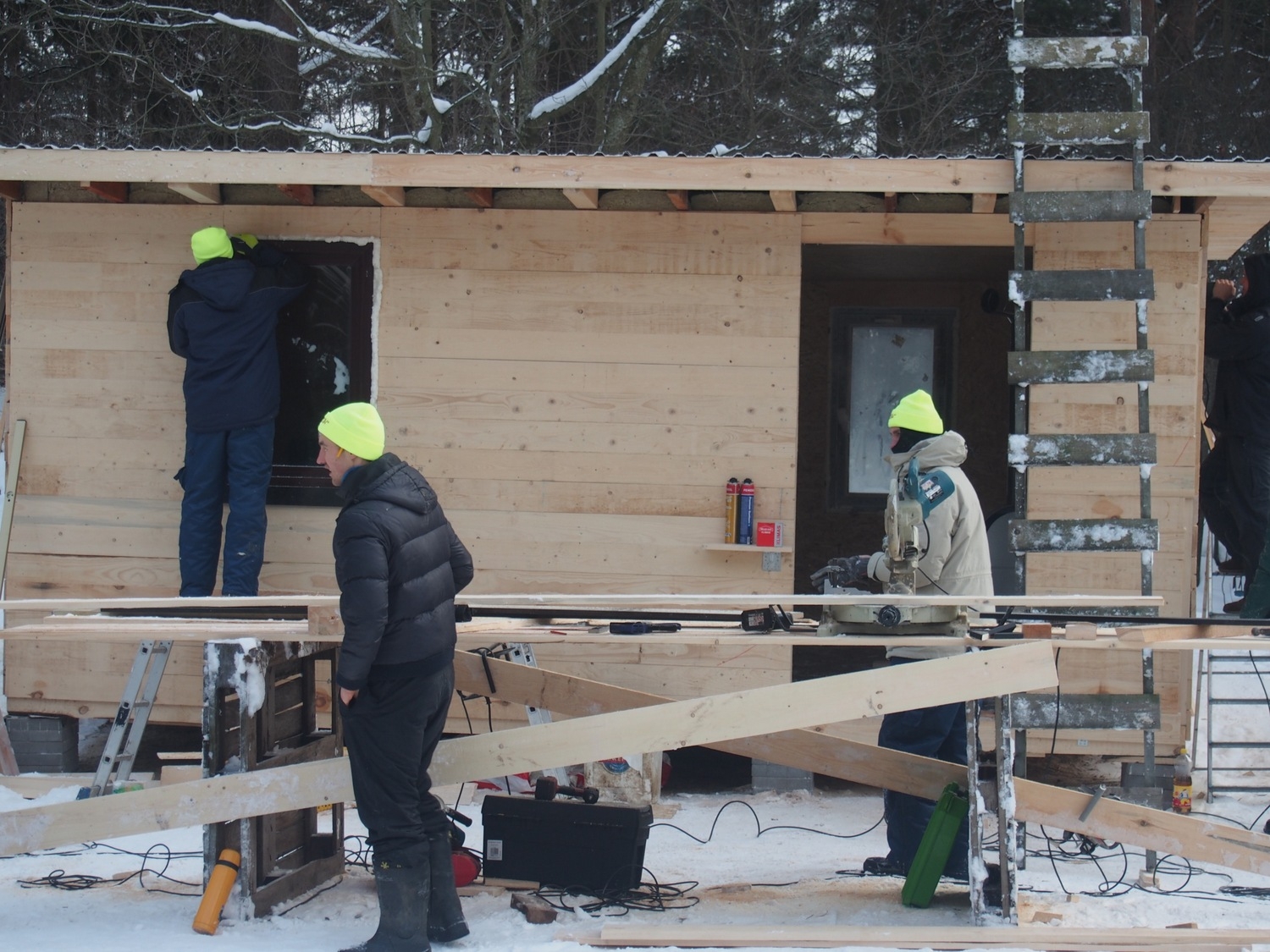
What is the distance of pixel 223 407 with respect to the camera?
686 centimetres

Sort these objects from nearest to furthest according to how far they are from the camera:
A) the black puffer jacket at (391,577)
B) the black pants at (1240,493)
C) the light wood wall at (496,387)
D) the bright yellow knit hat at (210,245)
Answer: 1. the black puffer jacket at (391,577)
2. the bright yellow knit hat at (210,245)
3. the light wood wall at (496,387)
4. the black pants at (1240,493)

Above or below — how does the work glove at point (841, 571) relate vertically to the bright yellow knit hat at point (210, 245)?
below

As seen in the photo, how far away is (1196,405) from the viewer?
6773 mm

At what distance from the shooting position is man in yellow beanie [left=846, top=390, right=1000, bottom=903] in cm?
527

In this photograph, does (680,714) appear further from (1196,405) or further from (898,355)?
(898,355)

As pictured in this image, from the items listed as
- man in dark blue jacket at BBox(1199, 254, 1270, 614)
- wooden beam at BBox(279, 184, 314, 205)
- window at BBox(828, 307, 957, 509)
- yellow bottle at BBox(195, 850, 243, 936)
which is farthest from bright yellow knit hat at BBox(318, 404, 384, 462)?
window at BBox(828, 307, 957, 509)

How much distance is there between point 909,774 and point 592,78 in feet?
27.9

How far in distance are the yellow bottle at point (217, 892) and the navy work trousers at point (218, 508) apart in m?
2.34

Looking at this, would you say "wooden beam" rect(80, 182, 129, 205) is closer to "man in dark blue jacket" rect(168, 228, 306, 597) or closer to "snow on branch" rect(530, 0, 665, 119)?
"man in dark blue jacket" rect(168, 228, 306, 597)

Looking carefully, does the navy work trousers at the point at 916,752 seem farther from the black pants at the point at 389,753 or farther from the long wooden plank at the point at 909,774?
the black pants at the point at 389,753

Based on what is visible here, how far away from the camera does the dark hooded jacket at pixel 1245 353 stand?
25.1 ft

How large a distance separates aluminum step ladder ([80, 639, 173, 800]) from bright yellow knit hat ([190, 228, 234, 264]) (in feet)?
6.65

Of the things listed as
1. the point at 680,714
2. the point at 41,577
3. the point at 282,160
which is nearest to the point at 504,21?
the point at 282,160

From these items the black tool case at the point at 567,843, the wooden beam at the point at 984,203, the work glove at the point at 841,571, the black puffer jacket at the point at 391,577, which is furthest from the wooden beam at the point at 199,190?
the wooden beam at the point at 984,203
